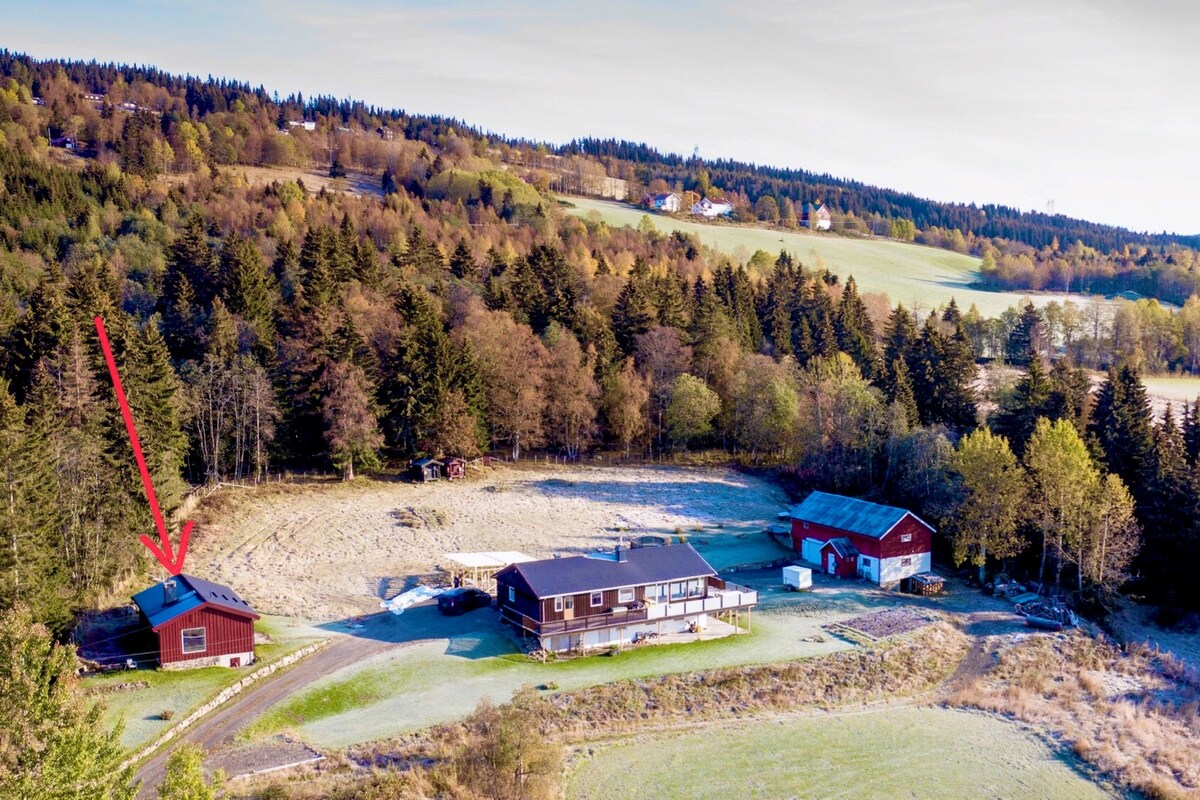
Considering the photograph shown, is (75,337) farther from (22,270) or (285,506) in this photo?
(22,270)

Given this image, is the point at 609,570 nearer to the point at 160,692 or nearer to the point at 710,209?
the point at 160,692

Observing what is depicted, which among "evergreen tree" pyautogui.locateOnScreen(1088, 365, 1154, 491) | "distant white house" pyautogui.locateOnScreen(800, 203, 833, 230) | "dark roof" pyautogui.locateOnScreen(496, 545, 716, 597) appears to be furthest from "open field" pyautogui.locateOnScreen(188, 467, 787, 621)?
"distant white house" pyautogui.locateOnScreen(800, 203, 833, 230)

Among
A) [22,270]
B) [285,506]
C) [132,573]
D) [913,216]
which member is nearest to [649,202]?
[913,216]

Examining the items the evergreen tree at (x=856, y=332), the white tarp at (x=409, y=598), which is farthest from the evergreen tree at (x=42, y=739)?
the evergreen tree at (x=856, y=332)

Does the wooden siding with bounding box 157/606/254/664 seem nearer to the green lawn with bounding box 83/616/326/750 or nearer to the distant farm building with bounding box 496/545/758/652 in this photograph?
the green lawn with bounding box 83/616/326/750

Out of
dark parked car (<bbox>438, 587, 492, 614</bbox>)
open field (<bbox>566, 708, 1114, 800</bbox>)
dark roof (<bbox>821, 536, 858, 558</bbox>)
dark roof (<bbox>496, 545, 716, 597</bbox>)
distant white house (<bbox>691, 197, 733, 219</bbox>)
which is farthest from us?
distant white house (<bbox>691, 197, 733, 219</bbox>)

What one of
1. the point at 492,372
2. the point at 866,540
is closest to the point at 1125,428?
the point at 866,540
